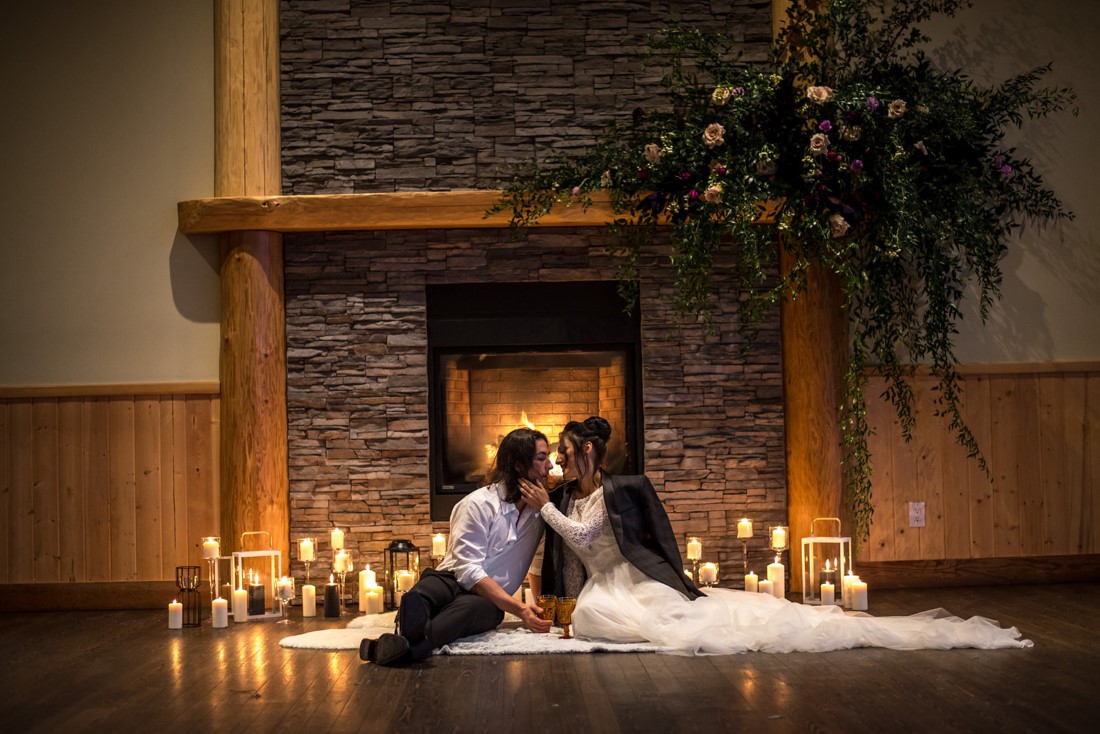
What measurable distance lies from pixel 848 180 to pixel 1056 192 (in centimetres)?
162

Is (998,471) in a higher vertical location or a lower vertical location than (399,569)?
higher

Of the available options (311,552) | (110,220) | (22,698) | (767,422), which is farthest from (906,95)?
(22,698)

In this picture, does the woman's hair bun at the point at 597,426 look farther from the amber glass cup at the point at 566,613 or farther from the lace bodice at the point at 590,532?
the amber glass cup at the point at 566,613

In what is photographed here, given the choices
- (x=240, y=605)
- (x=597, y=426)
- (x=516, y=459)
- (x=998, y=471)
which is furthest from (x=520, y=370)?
(x=998, y=471)

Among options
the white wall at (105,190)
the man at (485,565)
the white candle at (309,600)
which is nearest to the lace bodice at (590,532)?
the man at (485,565)

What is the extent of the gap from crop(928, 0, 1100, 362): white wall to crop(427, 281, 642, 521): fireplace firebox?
195 cm

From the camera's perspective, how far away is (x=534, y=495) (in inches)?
203

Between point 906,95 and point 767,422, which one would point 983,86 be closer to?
point 906,95

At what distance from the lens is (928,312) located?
6133mm

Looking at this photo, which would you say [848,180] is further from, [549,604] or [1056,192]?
[549,604]

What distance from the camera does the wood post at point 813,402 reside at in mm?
6402

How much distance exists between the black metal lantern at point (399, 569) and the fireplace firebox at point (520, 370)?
33cm

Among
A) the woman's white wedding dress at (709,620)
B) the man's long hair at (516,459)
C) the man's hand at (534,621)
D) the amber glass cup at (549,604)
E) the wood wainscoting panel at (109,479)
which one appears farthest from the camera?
the wood wainscoting panel at (109,479)

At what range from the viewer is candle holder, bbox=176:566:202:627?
5.73 meters
